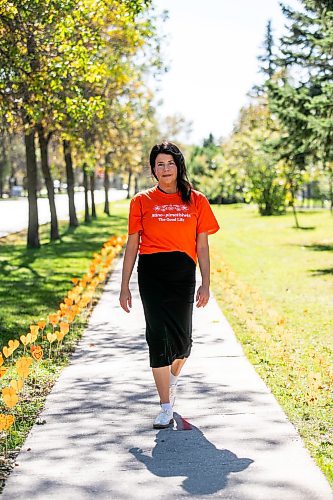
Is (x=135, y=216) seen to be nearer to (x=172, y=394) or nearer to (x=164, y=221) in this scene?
(x=164, y=221)

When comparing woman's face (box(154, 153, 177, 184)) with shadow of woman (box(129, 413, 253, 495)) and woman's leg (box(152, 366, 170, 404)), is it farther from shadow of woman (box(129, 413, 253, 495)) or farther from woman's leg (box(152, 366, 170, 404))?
shadow of woman (box(129, 413, 253, 495))

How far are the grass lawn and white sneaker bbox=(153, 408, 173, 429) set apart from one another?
81 centimetres

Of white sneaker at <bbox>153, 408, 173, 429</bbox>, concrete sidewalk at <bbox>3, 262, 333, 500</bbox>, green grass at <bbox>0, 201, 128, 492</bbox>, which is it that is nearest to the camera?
concrete sidewalk at <bbox>3, 262, 333, 500</bbox>

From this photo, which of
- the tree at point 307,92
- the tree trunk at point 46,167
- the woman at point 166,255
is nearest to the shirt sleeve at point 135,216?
the woman at point 166,255

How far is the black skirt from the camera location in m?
5.98

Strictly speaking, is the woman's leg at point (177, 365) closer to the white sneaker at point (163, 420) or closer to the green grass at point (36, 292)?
the white sneaker at point (163, 420)

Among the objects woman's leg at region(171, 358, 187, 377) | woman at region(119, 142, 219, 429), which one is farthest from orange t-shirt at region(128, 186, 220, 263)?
woman's leg at region(171, 358, 187, 377)

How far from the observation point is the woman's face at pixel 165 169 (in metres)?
5.98

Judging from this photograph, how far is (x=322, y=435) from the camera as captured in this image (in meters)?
5.74

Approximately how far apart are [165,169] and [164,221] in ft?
1.11

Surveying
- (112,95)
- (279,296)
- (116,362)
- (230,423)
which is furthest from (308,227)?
(230,423)

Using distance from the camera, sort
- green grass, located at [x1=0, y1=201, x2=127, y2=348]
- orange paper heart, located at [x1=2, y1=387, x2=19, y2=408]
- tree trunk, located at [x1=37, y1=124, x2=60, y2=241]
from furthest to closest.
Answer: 1. tree trunk, located at [x1=37, y1=124, x2=60, y2=241]
2. green grass, located at [x1=0, y1=201, x2=127, y2=348]
3. orange paper heart, located at [x1=2, y1=387, x2=19, y2=408]

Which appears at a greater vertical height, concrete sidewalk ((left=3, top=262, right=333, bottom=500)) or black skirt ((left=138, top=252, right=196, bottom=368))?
black skirt ((left=138, top=252, right=196, bottom=368))

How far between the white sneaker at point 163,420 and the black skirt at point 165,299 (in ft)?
1.02
